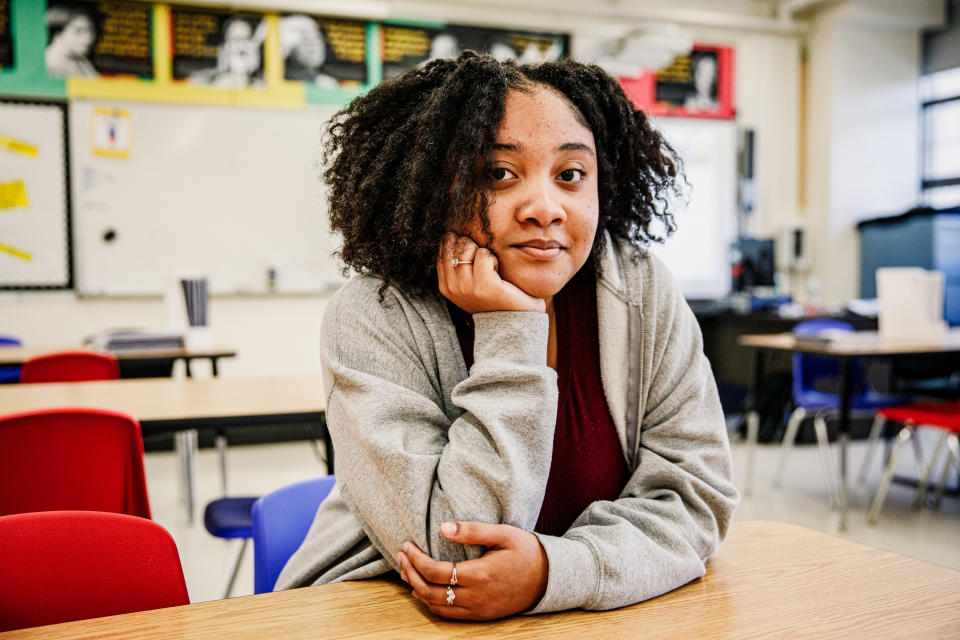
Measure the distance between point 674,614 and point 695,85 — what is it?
6240mm

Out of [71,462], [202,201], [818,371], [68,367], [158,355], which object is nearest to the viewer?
[71,462]

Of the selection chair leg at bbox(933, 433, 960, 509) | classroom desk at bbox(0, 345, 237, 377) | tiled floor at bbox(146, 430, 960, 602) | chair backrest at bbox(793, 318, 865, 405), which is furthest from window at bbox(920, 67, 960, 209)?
classroom desk at bbox(0, 345, 237, 377)

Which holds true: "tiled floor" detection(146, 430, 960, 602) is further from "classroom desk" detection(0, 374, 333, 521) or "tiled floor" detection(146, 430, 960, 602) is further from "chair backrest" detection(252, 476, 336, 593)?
"chair backrest" detection(252, 476, 336, 593)

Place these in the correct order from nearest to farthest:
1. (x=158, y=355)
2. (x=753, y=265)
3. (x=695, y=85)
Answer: (x=158, y=355)
(x=753, y=265)
(x=695, y=85)

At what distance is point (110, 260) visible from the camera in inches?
188

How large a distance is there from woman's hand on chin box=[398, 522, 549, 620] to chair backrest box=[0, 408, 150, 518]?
104cm

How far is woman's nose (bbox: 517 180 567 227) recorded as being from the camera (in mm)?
844

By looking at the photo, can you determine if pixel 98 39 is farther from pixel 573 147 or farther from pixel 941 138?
pixel 941 138

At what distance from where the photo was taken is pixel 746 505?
3549 mm

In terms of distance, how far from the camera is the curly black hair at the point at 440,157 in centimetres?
87

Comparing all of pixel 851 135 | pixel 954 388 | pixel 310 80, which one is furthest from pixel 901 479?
pixel 310 80

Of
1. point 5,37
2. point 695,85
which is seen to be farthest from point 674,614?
point 695,85

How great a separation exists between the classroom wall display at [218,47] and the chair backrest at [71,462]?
13.2ft

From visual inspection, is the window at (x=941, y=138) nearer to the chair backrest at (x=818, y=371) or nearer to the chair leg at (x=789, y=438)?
the chair backrest at (x=818, y=371)
